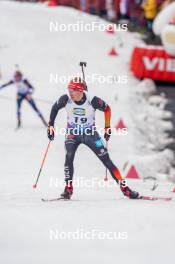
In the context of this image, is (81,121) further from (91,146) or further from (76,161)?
(76,161)

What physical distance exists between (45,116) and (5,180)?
6527mm

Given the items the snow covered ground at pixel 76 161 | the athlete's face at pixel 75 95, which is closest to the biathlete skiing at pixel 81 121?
the athlete's face at pixel 75 95

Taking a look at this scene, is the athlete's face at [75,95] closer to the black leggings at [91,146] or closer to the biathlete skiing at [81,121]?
the biathlete skiing at [81,121]

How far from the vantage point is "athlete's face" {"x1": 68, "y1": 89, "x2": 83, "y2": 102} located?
9.84 metres

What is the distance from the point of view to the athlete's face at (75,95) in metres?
9.84

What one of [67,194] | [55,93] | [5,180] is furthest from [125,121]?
[67,194]

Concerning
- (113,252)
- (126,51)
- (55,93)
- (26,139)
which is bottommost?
(113,252)

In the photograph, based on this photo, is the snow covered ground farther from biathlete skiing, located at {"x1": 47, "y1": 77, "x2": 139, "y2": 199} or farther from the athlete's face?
the athlete's face

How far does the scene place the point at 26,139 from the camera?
17281 millimetres

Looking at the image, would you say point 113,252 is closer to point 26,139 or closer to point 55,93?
point 26,139

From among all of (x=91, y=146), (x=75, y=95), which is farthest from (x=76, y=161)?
(x=75, y=95)

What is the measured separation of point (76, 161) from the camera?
51.1 feet

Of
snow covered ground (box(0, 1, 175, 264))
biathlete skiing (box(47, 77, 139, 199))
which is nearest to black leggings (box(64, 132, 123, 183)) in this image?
biathlete skiing (box(47, 77, 139, 199))

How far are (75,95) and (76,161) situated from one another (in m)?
5.86
